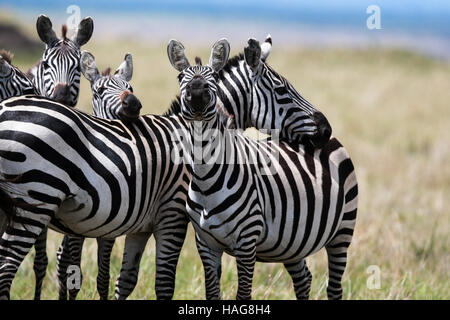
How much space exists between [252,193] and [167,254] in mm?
833

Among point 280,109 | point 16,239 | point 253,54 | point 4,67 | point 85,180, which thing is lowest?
point 16,239

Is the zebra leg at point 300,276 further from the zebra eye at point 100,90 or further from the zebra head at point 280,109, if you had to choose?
the zebra eye at point 100,90

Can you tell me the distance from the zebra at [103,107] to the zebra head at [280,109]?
3.47 feet

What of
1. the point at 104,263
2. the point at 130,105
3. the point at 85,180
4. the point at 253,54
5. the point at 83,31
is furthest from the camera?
the point at 104,263

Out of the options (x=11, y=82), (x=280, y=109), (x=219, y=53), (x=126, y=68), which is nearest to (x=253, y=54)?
(x=280, y=109)

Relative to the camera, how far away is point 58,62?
18.3 feet

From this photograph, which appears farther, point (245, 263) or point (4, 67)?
point (4, 67)

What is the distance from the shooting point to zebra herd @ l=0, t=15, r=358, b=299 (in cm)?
462

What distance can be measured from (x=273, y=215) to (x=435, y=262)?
15.7 feet

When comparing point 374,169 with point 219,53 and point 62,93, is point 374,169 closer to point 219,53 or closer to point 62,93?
point 219,53

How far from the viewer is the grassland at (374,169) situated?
Answer: 25.0ft

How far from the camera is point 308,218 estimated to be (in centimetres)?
574

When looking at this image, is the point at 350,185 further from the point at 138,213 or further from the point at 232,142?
the point at 138,213
